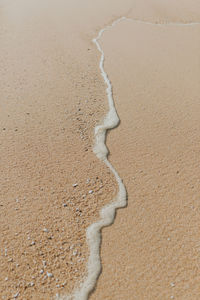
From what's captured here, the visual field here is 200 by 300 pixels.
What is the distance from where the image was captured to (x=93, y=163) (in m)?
1.72

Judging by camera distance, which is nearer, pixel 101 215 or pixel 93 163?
pixel 101 215

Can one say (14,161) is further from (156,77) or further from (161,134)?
(156,77)

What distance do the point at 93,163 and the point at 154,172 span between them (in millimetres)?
317

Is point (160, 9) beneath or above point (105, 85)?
above

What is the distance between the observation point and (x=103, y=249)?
1344 mm

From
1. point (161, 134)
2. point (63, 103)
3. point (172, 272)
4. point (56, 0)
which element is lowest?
point (172, 272)

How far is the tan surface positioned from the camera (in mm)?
1258

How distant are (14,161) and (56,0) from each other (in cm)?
273

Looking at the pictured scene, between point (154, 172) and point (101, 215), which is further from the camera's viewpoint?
point (154, 172)

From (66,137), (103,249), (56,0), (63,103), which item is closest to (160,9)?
(56,0)

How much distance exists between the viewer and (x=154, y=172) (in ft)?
5.57

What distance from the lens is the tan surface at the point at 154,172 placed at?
4.13 feet

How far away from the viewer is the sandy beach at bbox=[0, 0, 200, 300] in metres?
1.26

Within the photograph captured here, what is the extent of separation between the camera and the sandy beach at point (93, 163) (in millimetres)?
1259
